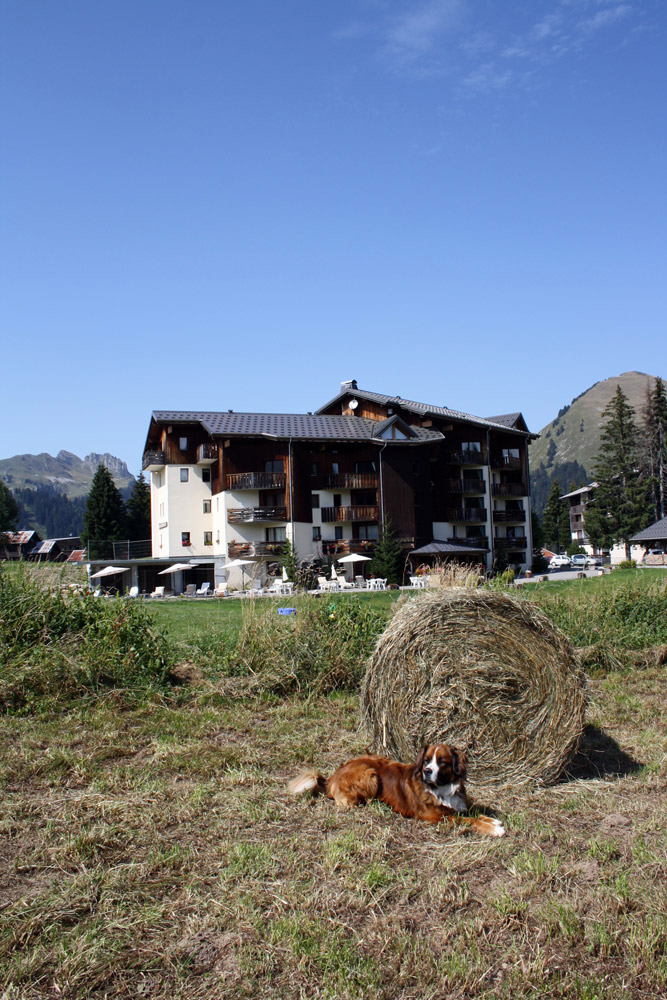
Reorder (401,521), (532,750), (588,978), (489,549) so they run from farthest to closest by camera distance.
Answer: (489,549)
(401,521)
(532,750)
(588,978)

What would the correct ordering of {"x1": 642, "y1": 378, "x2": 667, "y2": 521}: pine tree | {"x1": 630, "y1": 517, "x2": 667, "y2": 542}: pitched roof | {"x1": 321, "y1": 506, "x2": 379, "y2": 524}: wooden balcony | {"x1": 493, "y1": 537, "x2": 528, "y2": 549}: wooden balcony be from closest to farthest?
{"x1": 321, "y1": 506, "x2": 379, "y2": 524}: wooden balcony → {"x1": 493, "y1": 537, "x2": 528, "y2": 549}: wooden balcony → {"x1": 630, "y1": 517, "x2": 667, "y2": 542}: pitched roof → {"x1": 642, "y1": 378, "x2": 667, "y2": 521}: pine tree

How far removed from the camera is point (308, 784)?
19.9ft

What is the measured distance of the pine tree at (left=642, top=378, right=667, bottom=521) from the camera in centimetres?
6994

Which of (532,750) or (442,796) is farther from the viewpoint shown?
(532,750)

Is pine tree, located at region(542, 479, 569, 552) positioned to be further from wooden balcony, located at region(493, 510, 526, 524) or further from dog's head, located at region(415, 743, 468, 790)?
dog's head, located at region(415, 743, 468, 790)

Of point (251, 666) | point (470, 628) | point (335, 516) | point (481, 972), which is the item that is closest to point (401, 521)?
point (335, 516)

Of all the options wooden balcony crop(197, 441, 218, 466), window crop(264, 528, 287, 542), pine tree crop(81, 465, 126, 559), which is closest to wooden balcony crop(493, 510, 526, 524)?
window crop(264, 528, 287, 542)

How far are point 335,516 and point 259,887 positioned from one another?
41.9m

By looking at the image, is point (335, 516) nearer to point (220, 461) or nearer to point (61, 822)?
point (220, 461)

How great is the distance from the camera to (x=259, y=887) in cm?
437

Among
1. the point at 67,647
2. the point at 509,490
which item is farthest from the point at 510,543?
the point at 67,647

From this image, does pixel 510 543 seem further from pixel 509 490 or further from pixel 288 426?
pixel 288 426

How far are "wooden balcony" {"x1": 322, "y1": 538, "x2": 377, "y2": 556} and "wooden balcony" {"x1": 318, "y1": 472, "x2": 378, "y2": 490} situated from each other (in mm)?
3287

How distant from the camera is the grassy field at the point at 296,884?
11.6ft
